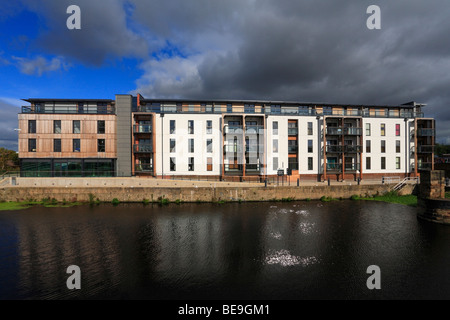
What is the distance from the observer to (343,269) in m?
9.66

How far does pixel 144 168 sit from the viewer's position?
32.1m

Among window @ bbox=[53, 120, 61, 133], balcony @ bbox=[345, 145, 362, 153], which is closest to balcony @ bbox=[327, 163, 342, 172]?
balcony @ bbox=[345, 145, 362, 153]

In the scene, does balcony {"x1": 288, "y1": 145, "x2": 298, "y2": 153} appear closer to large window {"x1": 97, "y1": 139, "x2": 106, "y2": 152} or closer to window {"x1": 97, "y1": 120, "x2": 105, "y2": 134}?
large window {"x1": 97, "y1": 139, "x2": 106, "y2": 152}

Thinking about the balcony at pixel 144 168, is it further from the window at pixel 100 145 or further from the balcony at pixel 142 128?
the window at pixel 100 145

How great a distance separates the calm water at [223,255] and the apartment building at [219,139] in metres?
13.7

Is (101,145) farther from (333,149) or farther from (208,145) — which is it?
(333,149)

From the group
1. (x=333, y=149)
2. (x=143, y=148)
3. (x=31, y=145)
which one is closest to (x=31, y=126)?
(x=31, y=145)

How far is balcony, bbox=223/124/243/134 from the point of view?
105 feet

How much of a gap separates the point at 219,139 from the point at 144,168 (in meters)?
13.6

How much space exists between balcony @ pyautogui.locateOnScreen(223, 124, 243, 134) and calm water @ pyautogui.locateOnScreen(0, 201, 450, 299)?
16.3 metres

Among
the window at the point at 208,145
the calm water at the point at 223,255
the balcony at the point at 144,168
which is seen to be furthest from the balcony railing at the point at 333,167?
the balcony at the point at 144,168

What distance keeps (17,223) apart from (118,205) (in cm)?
829

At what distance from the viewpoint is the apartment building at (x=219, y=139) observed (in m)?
30.2
